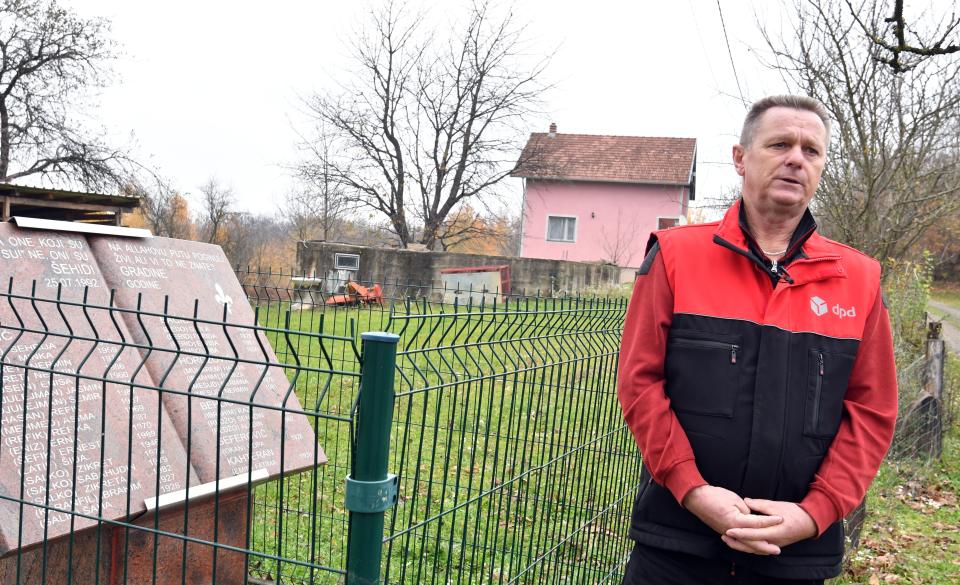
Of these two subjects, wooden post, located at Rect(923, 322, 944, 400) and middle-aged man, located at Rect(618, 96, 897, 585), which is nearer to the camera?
middle-aged man, located at Rect(618, 96, 897, 585)

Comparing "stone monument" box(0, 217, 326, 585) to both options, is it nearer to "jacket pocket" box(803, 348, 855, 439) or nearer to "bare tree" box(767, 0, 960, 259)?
"jacket pocket" box(803, 348, 855, 439)

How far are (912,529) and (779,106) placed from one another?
16.4 ft

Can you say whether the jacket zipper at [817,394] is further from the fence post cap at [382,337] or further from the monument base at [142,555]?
the monument base at [142,555]

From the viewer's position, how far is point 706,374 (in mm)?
2176

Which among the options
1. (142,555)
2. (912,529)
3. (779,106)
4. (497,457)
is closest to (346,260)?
(912,529)

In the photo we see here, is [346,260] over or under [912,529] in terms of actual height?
over

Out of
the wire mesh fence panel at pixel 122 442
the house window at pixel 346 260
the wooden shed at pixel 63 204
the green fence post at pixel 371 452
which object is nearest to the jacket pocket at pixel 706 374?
the green fence post at pixel 371 452

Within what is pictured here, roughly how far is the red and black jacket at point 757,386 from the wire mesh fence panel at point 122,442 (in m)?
0.92

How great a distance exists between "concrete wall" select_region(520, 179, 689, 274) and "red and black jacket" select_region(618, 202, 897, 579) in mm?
29238

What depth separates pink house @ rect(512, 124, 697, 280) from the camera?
31.3m

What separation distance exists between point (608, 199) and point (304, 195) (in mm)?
11778

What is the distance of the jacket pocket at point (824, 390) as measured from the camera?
2.17 metres

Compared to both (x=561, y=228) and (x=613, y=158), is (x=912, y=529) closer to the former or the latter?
(x=561, y=228)

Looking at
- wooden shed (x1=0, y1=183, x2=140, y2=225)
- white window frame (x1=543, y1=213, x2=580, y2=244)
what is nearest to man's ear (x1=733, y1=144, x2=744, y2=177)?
wooden shed (x1=0, y1=183, x2=140, y2=225)
